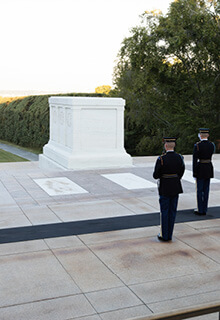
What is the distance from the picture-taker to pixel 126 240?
18.0ft

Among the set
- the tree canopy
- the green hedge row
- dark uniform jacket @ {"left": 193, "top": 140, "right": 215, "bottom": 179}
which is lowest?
the green hedge row

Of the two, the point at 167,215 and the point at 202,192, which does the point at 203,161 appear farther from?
the point at 167,215

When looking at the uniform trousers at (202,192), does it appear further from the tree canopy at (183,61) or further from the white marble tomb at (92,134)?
the tree canopy at (183,61)

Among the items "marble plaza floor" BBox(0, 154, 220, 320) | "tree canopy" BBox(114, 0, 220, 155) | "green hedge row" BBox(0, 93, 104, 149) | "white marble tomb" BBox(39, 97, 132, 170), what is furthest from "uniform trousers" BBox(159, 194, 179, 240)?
"green hedge row" BBox(0, 93, 104, 149)

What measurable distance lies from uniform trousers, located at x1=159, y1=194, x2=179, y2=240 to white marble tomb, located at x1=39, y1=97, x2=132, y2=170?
19.4 ft

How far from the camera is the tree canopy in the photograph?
2048 centimetres

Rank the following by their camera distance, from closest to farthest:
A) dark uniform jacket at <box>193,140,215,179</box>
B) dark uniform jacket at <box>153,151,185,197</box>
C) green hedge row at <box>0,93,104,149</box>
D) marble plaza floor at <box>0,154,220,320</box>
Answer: marble plaza floor at <box>0,154,220,320</box> < dark uniform jacket at <box>153,151,185,197</box> < dark uniform jacket at <box>193,140,215,179</box> < green hedge row at <box>0,93,104,149</box>

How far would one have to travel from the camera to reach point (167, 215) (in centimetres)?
540

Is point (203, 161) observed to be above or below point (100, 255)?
above

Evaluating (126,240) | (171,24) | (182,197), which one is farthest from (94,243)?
(171,24)

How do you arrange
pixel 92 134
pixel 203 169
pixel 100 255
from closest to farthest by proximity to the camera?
pixel 100 255 < pixel 203 169 < pixel 92 134

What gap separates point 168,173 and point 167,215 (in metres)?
0.55

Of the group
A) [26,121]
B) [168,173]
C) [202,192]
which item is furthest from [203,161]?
[26,121]

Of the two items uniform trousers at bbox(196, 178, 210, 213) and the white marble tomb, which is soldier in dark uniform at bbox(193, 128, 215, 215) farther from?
the white marble tomb
